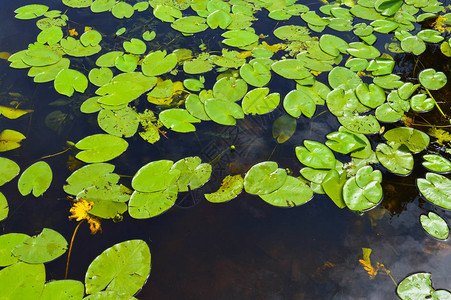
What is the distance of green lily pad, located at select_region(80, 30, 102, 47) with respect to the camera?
310cm

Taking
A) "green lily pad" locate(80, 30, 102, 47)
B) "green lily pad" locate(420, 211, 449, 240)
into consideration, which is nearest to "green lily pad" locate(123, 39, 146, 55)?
"green lily pad" locate(80, 30, 102, 47)

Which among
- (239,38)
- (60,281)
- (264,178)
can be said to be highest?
(239,38)

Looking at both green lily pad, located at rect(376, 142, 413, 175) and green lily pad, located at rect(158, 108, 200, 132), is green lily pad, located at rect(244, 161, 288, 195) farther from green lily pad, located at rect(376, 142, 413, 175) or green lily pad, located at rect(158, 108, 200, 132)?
green lily pad, located at rect(376, 142, 413, 175)

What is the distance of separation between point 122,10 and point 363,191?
3.28m

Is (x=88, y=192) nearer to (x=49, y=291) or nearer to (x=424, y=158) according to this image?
(x=49, y=291)

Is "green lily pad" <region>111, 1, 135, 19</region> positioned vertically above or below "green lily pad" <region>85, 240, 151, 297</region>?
above

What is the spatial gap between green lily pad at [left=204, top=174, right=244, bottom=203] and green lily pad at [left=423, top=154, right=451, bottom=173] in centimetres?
139

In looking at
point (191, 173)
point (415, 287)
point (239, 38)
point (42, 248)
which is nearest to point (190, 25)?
point (239, 38)

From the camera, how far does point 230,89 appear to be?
103 inches

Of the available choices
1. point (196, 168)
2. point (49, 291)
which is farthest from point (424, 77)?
point (49, 291)

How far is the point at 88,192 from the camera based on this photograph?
203cm

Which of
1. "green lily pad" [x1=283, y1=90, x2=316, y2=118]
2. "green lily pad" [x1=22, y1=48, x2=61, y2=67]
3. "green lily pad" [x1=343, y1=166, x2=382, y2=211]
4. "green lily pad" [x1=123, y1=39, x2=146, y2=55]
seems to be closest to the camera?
"green lily pad" [x1=343, y1=166, x2=382, y2=211]

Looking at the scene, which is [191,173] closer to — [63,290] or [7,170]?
[63,290]

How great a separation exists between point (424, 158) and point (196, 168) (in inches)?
67.8
